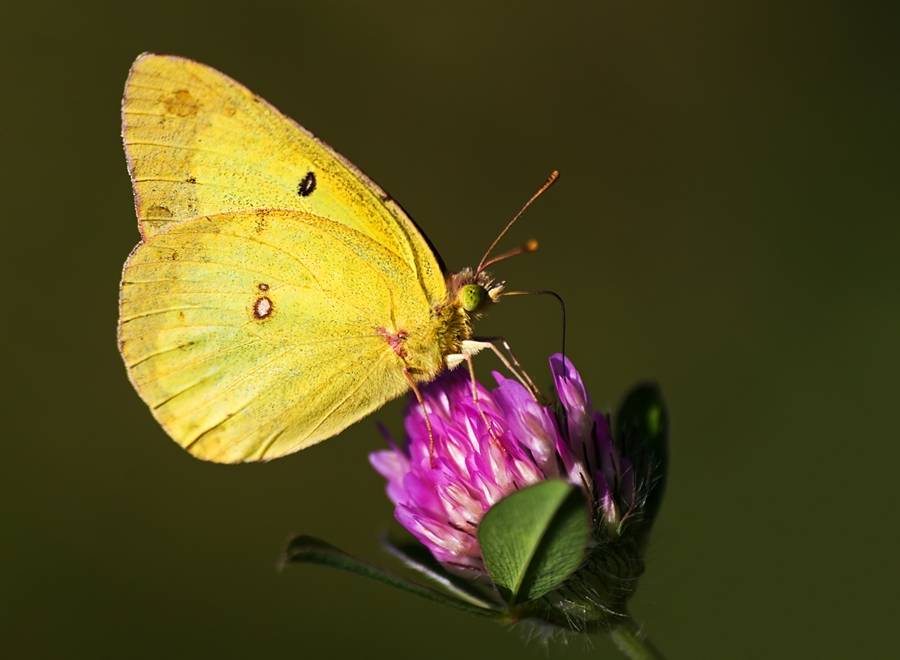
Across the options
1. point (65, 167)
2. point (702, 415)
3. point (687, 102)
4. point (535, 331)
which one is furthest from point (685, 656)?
point (65, 167)

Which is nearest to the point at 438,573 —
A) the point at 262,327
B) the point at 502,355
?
the point at 502,355

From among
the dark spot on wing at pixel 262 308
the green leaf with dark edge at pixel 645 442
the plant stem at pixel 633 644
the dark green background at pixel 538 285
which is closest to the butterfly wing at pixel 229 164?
the dark spot on wing at pixel 262 308

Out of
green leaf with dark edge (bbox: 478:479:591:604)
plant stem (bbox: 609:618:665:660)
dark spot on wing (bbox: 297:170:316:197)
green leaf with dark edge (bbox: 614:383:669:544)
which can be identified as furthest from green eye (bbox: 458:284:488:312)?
plant stem (bbox: 609:618:665:660)

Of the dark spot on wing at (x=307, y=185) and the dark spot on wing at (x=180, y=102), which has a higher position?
the dark spot on wing at (x=307, y=185)

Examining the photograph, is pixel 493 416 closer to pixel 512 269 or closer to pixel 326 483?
pixel 326 483

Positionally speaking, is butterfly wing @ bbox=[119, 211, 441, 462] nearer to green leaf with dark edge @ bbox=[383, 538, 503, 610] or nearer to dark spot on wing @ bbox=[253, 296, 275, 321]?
dark spot on wing @ bbox=[253, 296, 275, 321]

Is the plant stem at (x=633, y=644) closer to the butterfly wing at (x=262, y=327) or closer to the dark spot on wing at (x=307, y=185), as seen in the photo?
the butterfly wing at (x=262, y=327)
